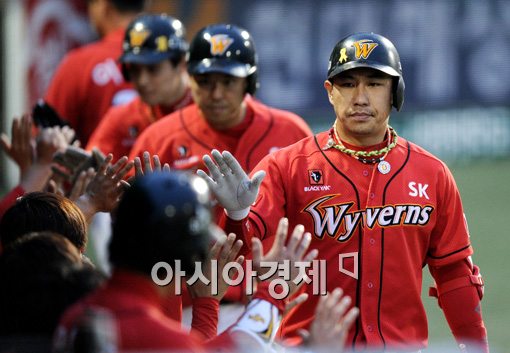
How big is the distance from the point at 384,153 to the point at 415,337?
0.86 m

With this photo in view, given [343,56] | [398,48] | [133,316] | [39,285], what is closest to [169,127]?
[343,56]

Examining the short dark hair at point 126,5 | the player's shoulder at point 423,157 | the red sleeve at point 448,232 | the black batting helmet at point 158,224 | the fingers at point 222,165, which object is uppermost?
the short dark hair at point 126,5

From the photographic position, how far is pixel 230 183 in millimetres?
5195

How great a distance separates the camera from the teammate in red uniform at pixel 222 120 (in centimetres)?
699

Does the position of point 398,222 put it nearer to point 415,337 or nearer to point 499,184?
point 415,337

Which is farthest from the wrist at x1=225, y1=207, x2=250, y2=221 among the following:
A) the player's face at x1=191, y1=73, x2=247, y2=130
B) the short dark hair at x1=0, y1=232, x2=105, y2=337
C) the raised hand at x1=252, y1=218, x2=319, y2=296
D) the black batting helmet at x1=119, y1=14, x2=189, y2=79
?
the black batting helmet at x1=119, y1=14, x2=189, y2=79

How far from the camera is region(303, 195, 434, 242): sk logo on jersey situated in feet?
17.6

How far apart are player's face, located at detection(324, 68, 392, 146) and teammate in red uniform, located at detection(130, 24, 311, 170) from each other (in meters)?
1.41

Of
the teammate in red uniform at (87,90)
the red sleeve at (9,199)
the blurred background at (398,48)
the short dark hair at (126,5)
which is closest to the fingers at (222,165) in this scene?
the red sleeve at (9,199)

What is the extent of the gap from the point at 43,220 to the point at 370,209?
5.09 ft

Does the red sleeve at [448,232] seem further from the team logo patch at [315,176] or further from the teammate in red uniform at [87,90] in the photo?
the teammate in red uniform at [87,90]

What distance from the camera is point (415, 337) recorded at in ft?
17.7

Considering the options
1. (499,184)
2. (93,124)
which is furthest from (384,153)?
(499,184)

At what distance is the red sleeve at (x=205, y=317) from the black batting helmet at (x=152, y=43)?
3.68 meters
